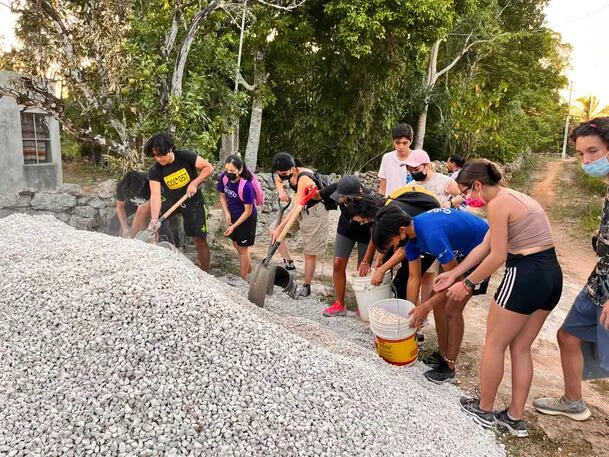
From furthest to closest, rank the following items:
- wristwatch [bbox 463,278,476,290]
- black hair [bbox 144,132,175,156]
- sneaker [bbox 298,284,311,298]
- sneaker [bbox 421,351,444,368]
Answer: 1. sneaker [bbox 298,284,311,298]
2. black hair [bbox 144,132,175,156]
3. sneaker [bbox 421,351,444,368]
4. wristwatch [bbox 463,278,476,290]

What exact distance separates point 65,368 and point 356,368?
1334mm

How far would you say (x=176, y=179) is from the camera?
401 cm

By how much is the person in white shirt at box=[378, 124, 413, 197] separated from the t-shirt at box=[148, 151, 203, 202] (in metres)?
1.65

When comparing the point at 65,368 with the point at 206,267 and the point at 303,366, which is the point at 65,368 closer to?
the point at 303,366

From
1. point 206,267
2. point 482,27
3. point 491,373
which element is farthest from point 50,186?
point 482,27

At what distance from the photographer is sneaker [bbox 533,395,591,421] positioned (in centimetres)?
257

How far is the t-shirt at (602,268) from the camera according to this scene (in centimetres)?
220

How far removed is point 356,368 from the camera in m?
2.36

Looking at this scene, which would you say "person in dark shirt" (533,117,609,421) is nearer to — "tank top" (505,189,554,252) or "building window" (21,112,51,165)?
"tank top" (505,189,554,252)

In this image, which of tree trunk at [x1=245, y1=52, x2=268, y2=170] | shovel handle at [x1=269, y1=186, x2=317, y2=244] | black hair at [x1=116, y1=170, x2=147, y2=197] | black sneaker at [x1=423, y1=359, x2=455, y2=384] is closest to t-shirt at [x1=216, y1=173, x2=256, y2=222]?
shovel handle at [x1=269, y1=186, x2=317, y2=244]

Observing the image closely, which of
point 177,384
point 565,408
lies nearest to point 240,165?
point 177,384

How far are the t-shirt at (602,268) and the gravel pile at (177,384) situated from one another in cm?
86

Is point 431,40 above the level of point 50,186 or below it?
above

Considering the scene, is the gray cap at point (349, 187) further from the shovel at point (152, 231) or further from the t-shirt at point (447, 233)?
the shovel at point (152, 231)
